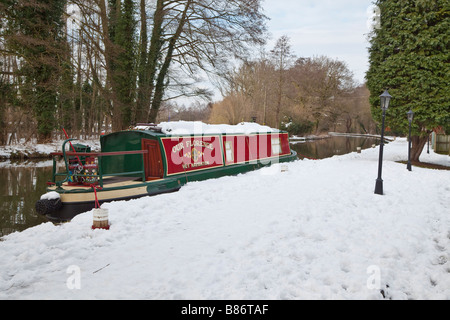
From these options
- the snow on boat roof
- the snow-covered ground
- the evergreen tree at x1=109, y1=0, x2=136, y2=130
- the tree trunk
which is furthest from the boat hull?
the tree trunk

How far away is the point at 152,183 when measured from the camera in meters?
7.68

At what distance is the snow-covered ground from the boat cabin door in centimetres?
142

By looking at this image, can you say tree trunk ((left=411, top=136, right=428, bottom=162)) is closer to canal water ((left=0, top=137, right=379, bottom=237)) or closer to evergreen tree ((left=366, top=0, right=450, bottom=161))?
evergreen tree ((left=366, top=0, right=450, bottom=161))

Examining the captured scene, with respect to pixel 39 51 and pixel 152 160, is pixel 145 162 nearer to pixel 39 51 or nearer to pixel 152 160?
pixel 152 160

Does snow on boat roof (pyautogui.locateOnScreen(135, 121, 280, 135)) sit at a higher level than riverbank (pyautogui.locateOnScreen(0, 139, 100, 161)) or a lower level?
higher

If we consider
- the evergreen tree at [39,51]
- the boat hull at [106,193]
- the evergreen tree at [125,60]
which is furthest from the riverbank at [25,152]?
the boat hull at [106,193]

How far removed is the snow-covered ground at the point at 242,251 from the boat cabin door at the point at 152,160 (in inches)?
55.7

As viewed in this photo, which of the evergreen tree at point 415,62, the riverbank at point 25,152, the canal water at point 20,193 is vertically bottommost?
the canal water at point 20,193

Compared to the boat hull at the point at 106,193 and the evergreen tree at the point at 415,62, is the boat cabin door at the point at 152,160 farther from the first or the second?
the evergreen tree at the point at 415,62

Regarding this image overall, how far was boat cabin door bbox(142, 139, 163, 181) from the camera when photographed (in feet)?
27.7

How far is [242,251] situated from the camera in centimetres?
432

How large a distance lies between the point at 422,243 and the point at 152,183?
5.74 m

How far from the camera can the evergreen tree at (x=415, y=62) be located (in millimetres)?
12344
